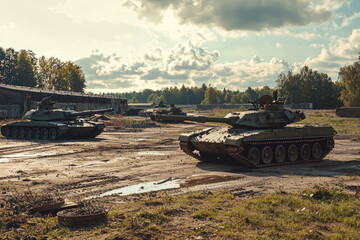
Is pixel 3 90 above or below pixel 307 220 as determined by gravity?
above

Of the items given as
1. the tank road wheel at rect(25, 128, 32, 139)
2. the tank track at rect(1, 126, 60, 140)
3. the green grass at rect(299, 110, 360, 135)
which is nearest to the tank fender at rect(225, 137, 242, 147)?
the tank track at rect(1, 126, 60, 140)

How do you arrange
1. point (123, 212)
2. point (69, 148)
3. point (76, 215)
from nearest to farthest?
point (76, 215) < point (123, 212) < point (69, 148)

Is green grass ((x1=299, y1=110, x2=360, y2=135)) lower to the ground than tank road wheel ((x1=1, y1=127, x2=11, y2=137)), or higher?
higher

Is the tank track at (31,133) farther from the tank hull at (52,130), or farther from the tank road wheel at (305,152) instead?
the tank road wheel at (305,152)

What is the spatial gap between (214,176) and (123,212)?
17.1ft

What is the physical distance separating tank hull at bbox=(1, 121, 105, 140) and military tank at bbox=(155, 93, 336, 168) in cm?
1247

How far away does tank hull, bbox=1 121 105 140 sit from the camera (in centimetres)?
2539

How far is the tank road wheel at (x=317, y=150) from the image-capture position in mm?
16237

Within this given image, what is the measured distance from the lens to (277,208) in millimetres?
7809

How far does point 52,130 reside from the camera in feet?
85.3

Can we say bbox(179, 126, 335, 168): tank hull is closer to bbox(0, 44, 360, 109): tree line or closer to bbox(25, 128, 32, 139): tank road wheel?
bbox(25, 128, 32, 139): tank road wheel

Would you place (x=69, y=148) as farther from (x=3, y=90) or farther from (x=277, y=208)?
(x=3, y=90)

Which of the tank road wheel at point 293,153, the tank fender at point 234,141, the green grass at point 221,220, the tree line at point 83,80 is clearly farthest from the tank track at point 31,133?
the tree line at point 83,80

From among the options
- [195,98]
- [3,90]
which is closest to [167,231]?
[3,90]
